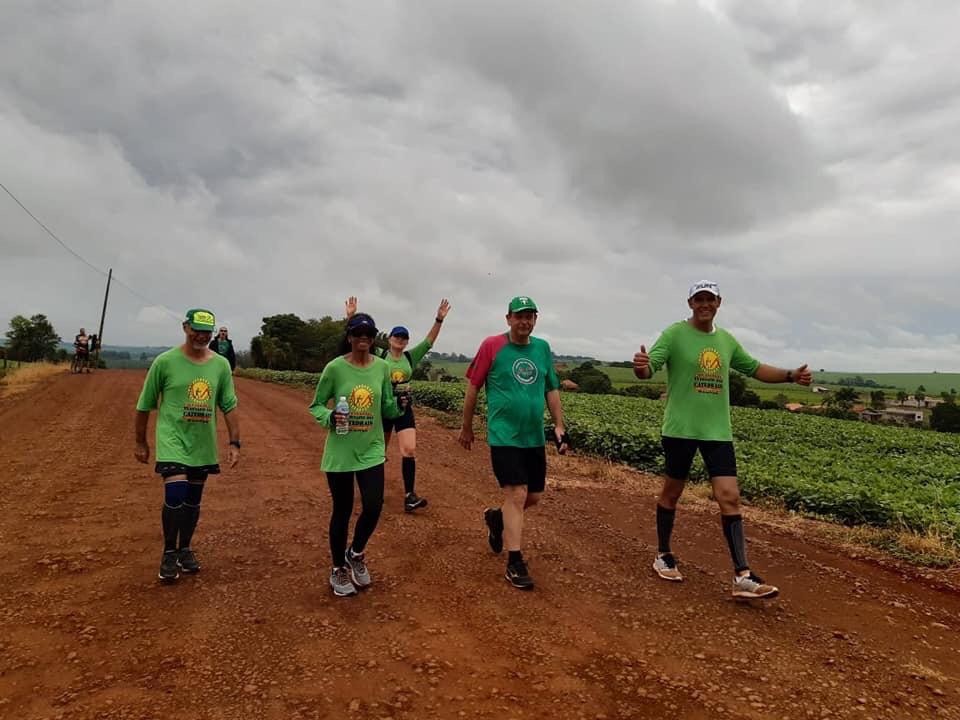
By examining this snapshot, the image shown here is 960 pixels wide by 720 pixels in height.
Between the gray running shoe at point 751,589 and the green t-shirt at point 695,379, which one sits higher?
the green t-shirt at point 695,379

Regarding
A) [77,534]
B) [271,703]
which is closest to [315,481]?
[77,534]

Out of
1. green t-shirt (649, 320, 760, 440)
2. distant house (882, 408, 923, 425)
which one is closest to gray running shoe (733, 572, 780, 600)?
green t-shirt (649, 320, 760, 440)

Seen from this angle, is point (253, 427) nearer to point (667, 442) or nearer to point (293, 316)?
point (667, 442)

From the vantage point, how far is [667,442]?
4.78 m

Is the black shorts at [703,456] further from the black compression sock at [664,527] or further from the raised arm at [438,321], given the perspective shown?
the raised arm at [438,321]

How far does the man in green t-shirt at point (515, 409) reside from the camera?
4.52m

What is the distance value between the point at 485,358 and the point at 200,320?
2204mm

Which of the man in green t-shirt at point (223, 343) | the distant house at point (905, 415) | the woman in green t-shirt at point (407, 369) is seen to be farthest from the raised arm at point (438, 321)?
the distant house at point (905, 415)

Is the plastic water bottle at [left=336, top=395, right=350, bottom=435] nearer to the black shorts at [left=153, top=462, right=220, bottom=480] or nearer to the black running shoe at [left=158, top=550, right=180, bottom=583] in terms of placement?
the black shorts at [left=153, top=462, right=220, bottom=480]

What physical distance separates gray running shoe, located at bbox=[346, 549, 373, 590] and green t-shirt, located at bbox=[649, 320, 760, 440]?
259 cm

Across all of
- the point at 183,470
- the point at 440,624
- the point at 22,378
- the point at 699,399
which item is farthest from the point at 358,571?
the point at 22,378

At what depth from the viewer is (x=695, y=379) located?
4652 millimetres

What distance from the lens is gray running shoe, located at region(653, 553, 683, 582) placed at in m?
4.71

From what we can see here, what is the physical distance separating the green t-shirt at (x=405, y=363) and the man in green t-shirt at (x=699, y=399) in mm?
2488
